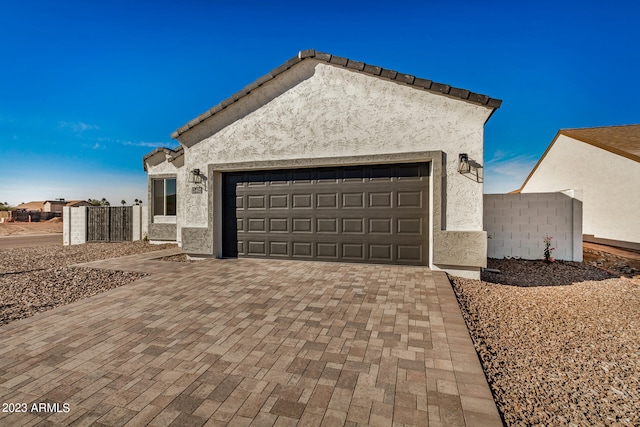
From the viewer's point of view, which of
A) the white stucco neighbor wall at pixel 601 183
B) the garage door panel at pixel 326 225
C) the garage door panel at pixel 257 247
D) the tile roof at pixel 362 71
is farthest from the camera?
the white stucco neighbor wall at pixel 601 183

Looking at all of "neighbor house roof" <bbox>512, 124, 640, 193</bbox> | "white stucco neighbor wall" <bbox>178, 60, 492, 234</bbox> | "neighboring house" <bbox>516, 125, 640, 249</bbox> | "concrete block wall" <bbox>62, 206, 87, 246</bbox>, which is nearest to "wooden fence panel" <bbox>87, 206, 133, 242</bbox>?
"concrete block wall" <bbox>62, 206, 87, 246</bbox>

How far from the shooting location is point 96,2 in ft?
26.1

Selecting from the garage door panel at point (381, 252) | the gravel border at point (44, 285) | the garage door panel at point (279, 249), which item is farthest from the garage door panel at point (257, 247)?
the garage door panel at point (381, 252)

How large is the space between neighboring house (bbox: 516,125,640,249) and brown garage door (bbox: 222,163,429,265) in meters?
9.17

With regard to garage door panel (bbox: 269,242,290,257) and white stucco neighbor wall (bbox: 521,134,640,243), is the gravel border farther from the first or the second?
white stucco neighbor wall (bbox: 521,134,640,243)

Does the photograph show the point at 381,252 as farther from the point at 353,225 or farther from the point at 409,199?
the point at 409,199

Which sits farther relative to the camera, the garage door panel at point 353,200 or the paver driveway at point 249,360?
the garage door panel at point 353,200

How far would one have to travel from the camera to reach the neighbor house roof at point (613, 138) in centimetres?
1259

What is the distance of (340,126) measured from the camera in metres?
7.08

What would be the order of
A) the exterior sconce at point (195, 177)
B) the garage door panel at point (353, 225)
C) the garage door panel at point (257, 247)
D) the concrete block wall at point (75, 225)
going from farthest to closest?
the concrete block wall at point (75, 225), the exterior sconce at point (195, 177), the garage door panel at point (257, 247), the garage door panel at point (353, 225)

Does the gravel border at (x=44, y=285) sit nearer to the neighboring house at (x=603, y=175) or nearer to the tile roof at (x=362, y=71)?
the tile roof at (x=362, y=71)

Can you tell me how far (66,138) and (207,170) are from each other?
2109 cm

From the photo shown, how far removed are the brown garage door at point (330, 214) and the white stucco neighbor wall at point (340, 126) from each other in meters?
0.61

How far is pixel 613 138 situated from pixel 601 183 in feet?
10.3
